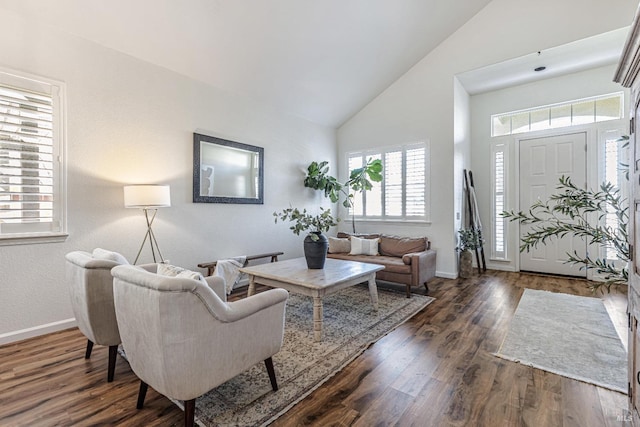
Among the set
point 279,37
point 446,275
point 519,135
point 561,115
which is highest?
point 279,37

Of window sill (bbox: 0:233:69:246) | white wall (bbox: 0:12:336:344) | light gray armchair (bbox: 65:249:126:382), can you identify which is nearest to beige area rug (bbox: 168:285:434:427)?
light gray armchair (bbox: 65:249:126:382)

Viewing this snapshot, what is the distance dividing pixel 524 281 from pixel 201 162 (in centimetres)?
527

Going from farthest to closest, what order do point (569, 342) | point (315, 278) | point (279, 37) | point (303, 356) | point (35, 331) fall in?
1. point (279, 37)
2. point (315, 278)
3. point (35, 331)
4. point (569, 342)
5. point (303, 356)

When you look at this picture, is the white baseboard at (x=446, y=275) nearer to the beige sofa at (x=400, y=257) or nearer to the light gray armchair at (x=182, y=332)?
the beige sofa at (x=400, y=257)

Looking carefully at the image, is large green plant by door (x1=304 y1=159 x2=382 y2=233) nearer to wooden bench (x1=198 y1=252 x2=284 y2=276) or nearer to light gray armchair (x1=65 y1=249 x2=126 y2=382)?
wooden bench (x1=198 y1=252 x2=284 y2=276)

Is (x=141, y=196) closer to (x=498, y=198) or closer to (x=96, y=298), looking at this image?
(x=96, y=298)

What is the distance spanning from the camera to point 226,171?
4.32 m

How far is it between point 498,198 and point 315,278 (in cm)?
448

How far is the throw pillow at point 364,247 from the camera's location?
484cm

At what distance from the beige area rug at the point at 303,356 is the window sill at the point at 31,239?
85.7 inches

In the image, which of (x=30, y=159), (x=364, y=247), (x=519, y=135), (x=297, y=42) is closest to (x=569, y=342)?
(x=364, y=247)

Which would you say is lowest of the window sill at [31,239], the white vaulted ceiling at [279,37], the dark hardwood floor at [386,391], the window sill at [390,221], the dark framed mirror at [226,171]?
the dark hardwood floor at [386,391]

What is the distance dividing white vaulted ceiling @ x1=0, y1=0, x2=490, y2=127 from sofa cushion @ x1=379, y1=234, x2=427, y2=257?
2702 mm

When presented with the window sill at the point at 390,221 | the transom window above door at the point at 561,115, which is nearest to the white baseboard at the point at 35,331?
the window sill at the point at 390,221
